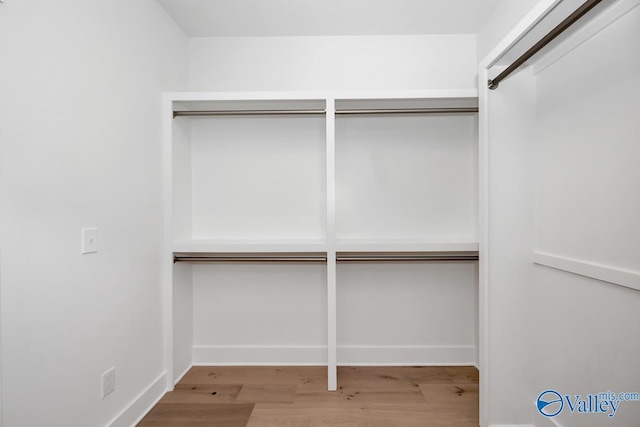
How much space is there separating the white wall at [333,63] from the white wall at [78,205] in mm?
455

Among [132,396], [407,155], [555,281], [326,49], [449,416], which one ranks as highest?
[326,49]

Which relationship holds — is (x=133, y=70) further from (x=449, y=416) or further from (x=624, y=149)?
(x=449, y=416)

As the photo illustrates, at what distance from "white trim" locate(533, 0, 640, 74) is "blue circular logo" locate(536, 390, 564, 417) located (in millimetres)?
1599

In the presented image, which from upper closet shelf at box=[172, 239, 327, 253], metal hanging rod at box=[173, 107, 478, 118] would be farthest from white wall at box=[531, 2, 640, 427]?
upper closet shelf at box=[172, 239, 327, 253]

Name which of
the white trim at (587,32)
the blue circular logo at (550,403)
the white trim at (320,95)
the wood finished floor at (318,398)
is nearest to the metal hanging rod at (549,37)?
Answer: the white trim at (587,32)

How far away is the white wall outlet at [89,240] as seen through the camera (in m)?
1.43

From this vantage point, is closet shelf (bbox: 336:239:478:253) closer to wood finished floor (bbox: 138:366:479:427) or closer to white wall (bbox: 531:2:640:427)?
white wall (bbox: 531:2:640:427)

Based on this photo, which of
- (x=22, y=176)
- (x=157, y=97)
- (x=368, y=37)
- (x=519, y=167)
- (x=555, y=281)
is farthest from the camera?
(x=368, y=37)

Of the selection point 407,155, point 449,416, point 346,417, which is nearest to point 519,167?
point 407,155

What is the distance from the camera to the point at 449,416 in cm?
183

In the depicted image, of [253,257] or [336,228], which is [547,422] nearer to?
[336,228]

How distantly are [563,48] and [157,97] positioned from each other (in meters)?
2.18

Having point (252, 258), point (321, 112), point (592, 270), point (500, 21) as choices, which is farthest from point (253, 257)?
point (500, 21)

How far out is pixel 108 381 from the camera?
1.58 meters
